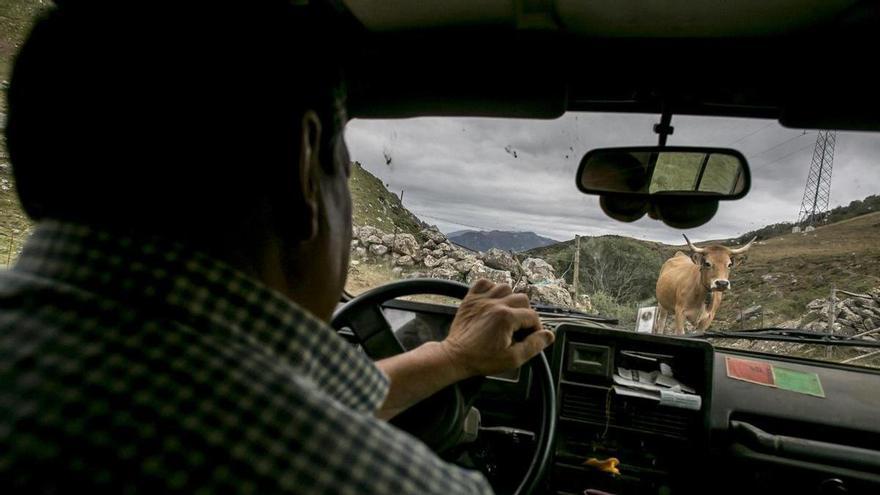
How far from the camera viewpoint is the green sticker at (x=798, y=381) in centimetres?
275

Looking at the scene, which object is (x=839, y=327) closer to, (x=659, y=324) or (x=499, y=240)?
(x=659, y=324)

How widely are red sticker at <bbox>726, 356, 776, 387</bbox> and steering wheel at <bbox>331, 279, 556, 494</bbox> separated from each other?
129 cm

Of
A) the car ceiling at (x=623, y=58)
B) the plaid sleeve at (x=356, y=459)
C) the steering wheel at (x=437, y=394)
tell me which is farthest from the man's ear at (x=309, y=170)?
the car ceiling at (x=623, y=58)

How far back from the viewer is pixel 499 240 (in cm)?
334

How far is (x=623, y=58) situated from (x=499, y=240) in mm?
1255

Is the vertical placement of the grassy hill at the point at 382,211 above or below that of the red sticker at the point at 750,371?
above

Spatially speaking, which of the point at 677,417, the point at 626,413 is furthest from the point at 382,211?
the point at 677,417

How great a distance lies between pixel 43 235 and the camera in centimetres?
75

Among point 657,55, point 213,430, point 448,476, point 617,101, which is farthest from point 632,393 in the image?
point 213,430

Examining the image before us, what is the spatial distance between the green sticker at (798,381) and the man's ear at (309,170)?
9.08ft

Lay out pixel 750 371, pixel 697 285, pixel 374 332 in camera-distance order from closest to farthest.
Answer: pixel 374 332 → pixel 750 371 → pixel 697 285

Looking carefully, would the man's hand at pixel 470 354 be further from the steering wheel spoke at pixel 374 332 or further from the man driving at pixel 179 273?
the man driving at pixel 179 273

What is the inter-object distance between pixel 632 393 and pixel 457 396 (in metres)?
1.17

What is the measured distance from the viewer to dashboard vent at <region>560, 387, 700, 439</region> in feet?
9.02
